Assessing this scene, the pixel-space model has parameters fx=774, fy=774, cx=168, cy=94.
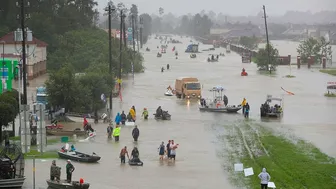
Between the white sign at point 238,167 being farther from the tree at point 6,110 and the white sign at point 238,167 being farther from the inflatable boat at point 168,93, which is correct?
the inflatable boat at point 168,93

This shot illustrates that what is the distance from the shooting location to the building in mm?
61000

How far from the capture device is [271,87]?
65.1m

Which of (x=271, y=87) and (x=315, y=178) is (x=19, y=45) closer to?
(x=271, y=87)

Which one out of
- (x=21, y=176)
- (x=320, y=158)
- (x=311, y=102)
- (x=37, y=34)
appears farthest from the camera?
(x=37, y=34)

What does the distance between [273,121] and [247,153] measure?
11.7m

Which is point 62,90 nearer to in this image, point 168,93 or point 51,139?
point 51,139

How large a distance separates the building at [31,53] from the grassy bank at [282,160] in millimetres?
27905

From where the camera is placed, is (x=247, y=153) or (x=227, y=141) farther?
(x=227, y=141)

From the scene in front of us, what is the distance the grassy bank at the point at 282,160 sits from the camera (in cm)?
2523

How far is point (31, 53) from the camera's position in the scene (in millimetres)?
60812

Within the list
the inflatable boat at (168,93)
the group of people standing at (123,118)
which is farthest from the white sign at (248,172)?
the inflatable boat at (168,93)

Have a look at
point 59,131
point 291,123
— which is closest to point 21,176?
point 59,131

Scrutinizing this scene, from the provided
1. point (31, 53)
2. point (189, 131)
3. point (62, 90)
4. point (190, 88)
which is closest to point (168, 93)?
point (190, 88)

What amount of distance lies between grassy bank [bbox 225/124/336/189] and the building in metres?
27.9
